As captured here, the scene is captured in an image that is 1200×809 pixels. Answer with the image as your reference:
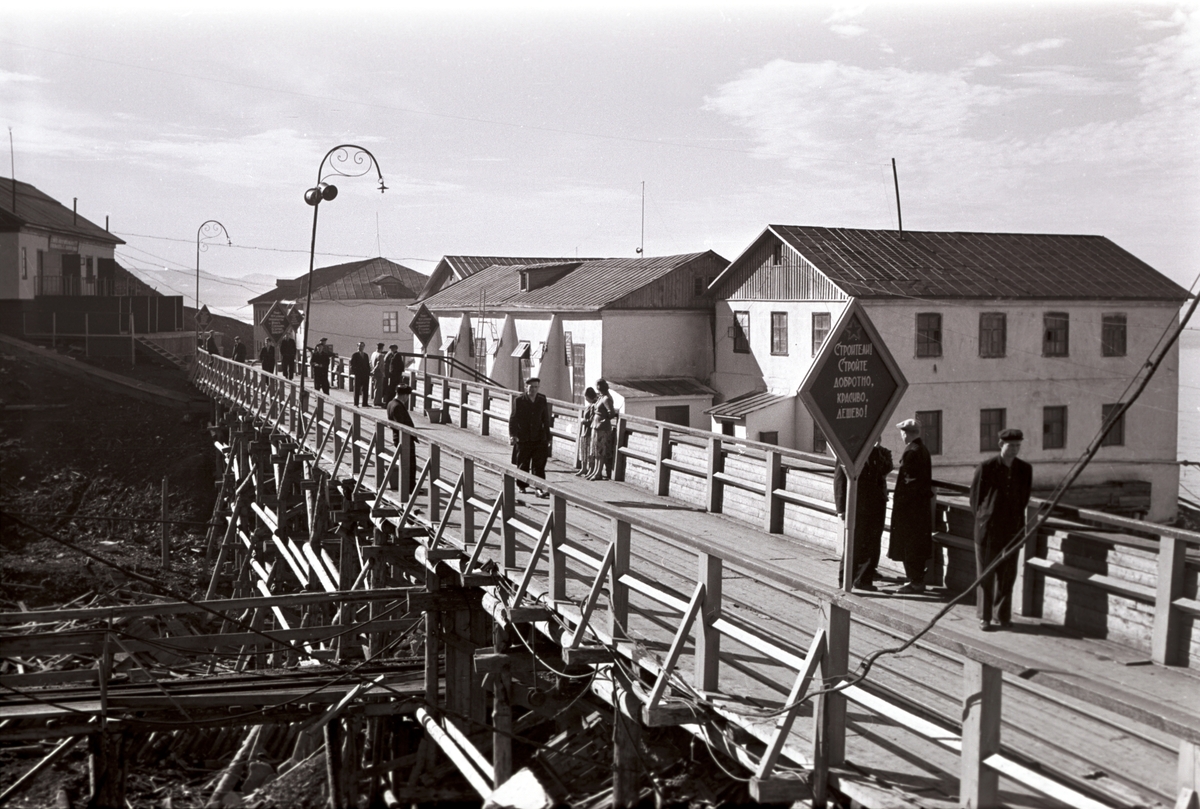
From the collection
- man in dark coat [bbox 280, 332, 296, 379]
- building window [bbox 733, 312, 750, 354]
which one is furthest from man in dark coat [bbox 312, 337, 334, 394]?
building window [bbox 733, 312, 750, 354]

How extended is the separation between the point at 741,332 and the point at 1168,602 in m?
32.5

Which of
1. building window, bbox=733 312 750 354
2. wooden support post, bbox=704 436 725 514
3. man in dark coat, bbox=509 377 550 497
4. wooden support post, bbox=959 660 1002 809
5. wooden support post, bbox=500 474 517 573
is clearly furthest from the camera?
building window, bbox=733 312 750 354

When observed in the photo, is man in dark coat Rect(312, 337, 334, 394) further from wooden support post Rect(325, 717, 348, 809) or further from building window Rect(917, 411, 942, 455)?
wooden support post Rect(325, 717, 348, 809)

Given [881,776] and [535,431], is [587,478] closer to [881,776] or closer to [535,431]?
[535,431]

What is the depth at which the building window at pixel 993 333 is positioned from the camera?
33969 mm

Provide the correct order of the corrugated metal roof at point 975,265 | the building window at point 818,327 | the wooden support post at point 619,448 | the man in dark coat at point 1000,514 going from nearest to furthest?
the man in dark coat at point 1000,514
the wooden support post at point 619,448
the corrugated metal roof at point 975,265
the building window at point 818,327

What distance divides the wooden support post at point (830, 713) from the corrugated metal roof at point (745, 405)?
29066mm

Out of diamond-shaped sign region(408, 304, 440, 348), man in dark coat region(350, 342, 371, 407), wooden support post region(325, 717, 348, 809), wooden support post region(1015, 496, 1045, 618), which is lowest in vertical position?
wooden support post region(325, 717, 348, 809)

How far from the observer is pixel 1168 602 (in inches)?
285

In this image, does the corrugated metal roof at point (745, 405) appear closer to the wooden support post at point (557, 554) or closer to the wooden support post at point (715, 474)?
the wooden support post at point (715, 474)

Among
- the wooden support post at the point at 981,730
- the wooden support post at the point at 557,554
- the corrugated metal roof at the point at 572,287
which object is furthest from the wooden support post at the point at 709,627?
the corrugated metal roof at the point at 572,287

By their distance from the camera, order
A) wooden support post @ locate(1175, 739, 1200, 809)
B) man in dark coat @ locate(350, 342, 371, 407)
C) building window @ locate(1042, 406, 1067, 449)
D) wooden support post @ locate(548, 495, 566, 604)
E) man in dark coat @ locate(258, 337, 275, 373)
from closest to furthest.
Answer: wooden support post @ locate(1175, 739, 1200, 809) → wooden support post @ locate(548, 495, 566, 604) → man in dark coat @ locate(350, 342, 371, 407) → building window @ locate(1042, 406, 1067, 449) → man in dark coat @ locate(258, 337, 275, 373)

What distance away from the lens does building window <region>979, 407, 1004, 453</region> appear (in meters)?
34.4

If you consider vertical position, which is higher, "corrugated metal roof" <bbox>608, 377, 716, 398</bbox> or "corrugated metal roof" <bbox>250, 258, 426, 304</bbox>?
"corrugated metal roof" <bbox>250, 258, 426, 304</bbox>
